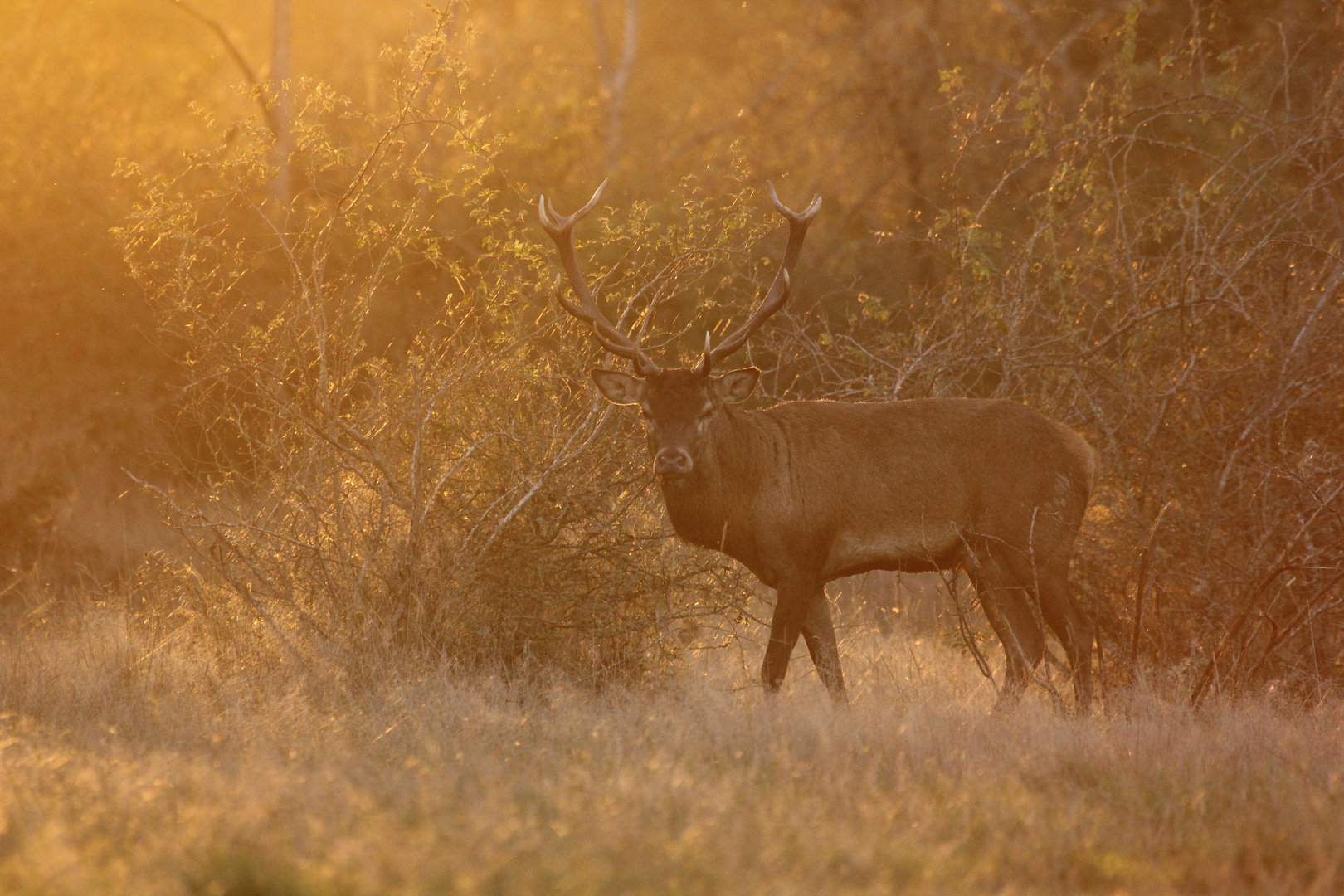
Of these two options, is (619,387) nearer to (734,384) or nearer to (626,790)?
(734,384)

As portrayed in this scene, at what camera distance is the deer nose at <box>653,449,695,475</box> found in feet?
23.0

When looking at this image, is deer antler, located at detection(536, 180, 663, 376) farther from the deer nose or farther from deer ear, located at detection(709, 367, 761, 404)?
the deer nose

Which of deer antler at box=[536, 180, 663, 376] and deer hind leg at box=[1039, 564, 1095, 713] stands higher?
deer antler at box=[536, 180, 663, 376]

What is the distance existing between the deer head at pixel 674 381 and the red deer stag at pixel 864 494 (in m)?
0.01

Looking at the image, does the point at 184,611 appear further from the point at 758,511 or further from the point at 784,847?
the point at 784,847

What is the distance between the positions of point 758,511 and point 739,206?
221 centimetres

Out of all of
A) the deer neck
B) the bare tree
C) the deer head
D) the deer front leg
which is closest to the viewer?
the deer head

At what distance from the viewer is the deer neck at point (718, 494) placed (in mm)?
7570

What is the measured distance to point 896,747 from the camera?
591cm

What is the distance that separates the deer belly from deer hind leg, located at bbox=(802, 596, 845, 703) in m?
0.21

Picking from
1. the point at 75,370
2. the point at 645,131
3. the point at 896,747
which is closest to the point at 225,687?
the point at 896,747

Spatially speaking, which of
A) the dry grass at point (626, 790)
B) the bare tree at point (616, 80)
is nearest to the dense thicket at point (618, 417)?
the dry grass at point (626, 790)

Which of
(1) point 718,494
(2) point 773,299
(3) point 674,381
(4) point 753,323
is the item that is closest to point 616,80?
(2) point 773,299

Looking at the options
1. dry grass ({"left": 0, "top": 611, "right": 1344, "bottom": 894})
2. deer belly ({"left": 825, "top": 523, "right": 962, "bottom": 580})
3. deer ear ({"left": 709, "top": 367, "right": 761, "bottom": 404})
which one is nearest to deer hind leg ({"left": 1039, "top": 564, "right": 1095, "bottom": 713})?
deer belly ({"left": 825, "top": 523, "right": 962, "bottom": 580})
